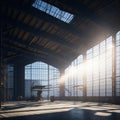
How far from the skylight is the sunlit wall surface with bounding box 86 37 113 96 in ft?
21.0

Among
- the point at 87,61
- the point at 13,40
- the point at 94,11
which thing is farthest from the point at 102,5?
the point at 13,40

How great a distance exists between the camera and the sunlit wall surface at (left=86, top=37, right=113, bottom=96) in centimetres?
3725

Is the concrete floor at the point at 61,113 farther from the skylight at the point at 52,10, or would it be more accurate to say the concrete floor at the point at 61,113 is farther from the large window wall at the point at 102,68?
the skylight at the point at 52,10

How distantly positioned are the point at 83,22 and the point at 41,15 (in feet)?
20.5

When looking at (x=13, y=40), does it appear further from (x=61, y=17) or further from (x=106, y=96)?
(x=106, y=96)

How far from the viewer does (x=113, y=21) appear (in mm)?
34031

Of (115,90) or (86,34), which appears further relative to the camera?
(86,34)

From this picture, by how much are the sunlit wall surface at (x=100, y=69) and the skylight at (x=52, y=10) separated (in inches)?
252

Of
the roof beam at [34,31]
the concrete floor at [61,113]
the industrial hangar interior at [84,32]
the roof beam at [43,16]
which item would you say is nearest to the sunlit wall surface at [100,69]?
the industrial hangar interior at [84,32]

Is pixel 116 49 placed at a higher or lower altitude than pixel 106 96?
higher

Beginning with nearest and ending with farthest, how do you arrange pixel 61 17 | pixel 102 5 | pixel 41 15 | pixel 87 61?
1. pixel 102 5
2. pixel 41 15
3. pixel 61 17
4. pixel 87 61

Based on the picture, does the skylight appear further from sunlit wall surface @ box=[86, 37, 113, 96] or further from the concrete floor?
the concrete floor

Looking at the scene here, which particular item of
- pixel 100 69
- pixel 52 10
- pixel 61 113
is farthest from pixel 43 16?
pixel 61 113

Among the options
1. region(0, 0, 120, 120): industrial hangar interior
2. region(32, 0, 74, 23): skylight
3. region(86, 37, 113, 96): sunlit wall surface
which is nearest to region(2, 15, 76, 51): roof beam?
region(0, 0, 120, 120): industrial hangar interior
